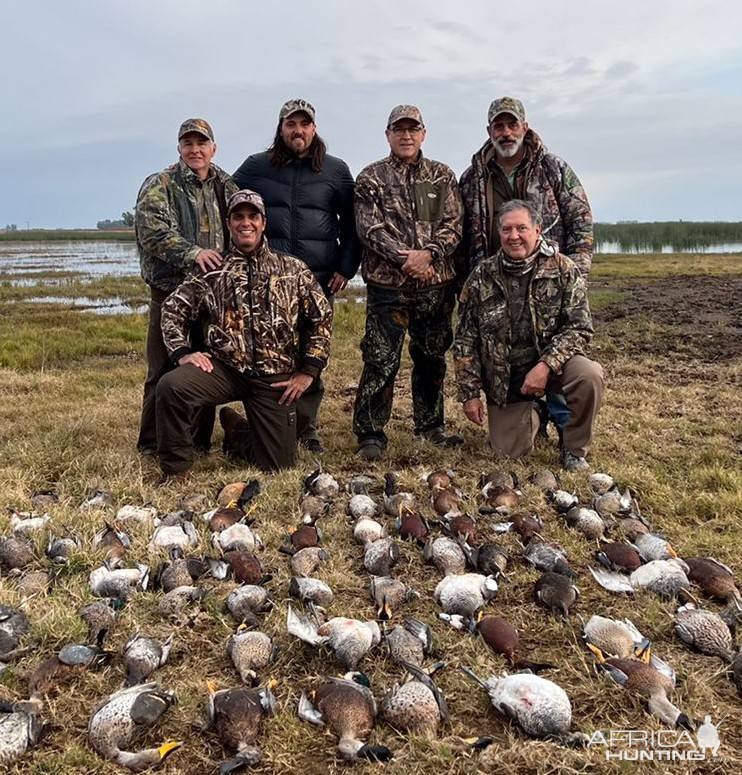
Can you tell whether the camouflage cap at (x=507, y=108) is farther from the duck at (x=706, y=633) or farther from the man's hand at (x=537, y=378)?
the duck at (x=706, y=633)

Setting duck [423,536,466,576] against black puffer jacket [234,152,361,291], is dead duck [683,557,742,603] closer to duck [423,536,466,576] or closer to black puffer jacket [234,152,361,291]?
duck [423,536,466,576]

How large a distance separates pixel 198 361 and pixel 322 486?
52.4 inches

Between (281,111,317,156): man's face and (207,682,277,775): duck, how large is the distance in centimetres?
406

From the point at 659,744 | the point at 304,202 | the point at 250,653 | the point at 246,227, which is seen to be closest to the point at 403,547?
the point at 250,653

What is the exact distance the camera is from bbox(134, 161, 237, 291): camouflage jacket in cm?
499

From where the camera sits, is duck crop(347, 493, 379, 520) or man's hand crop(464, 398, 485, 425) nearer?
duck crop(347, 493, 379, 520)

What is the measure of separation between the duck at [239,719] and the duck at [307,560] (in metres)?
1.10

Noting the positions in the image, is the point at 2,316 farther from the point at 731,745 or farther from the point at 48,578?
the point at 731,745

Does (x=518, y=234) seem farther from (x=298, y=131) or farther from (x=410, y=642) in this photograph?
(x=410, y=642)

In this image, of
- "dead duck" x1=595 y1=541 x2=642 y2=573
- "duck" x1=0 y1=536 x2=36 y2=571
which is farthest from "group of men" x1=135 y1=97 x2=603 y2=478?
"dead duck" x1=595 y1=541 x2=642 y2=573

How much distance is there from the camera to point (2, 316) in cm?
1540

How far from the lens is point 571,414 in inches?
208

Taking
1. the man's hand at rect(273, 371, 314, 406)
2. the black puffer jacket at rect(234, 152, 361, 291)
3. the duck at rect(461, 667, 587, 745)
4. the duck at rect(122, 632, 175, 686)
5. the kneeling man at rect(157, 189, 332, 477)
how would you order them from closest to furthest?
the duck at rect(461, 667, 587, 745)
the duck at rect(122, 632, 175, 686)
the kneeling man at rect(157, 189, 332, 477)
the man's hand at rect(273, 371, 314, 406)
the black puffer jacket at rect(234, 152, 361, 291)

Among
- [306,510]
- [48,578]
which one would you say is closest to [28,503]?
[48,578]
